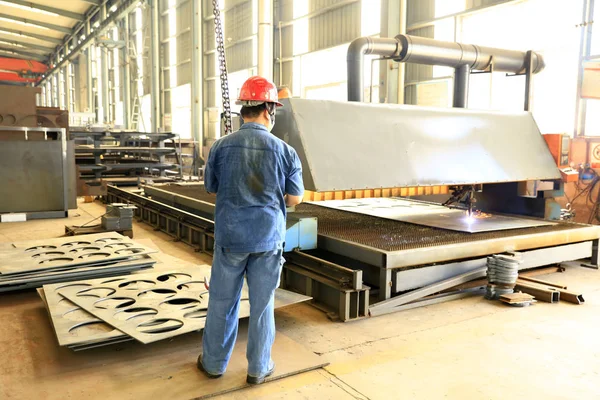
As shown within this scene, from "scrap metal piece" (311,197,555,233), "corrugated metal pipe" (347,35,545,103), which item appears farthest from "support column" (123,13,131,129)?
"corrugated metal pipe" (347,35,545,103)

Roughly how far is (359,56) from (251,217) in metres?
2.99

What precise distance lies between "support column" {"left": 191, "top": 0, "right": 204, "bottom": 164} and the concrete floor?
12.0 meters

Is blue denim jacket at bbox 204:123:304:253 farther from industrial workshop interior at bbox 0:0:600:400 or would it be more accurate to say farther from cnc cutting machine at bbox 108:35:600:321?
cnc cutting machine at bbox 108:35:600:321

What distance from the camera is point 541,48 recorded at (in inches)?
266

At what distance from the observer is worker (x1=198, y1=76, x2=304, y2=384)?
2135 millimetres

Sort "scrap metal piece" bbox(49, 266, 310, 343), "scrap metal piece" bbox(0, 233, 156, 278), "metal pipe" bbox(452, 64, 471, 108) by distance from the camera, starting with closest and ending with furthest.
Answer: "scrap metal piece" bbox(49, 266, 310, 343)
"scrap metal piece" bbox(0, 233, 156, 278)
"metal pipe" bbox(452, 64, 471, 108)

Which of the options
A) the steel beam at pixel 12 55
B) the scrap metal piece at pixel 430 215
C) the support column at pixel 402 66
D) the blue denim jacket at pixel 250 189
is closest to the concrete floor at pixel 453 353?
the blue denim jacket at pixel 250 189

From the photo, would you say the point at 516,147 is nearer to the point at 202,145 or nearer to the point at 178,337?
the point at 178,337

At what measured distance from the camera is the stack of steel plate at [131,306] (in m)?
2.55

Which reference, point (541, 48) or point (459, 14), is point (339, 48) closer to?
point (459, 14)

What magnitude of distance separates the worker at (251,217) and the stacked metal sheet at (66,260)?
1.80 metres

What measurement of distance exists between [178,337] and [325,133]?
1.72 m

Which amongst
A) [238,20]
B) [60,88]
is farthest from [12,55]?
[238,20]

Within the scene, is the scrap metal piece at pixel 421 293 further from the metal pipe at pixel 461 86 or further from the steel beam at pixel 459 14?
the steel beam at pixel 459 14
